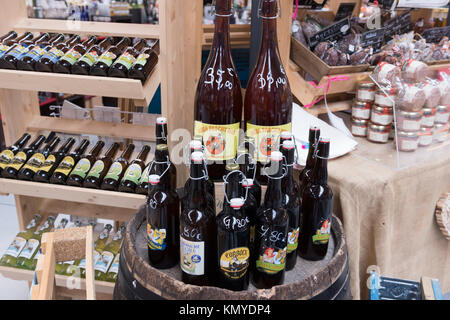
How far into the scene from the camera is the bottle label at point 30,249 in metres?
2.09

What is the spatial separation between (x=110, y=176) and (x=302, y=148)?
858mm

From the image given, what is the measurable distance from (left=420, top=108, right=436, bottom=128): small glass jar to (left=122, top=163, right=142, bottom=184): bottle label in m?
1.25

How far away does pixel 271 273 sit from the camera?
1013 mm

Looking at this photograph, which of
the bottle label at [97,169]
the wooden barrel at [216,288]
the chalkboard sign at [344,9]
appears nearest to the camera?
the wooden barrel at [216,288]

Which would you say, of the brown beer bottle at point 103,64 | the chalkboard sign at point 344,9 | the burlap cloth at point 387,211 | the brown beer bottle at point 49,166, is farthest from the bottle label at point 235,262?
the chalkboard sign at point 344,9

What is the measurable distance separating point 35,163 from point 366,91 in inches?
60.7

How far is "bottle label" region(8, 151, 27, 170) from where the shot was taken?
74.1 inches

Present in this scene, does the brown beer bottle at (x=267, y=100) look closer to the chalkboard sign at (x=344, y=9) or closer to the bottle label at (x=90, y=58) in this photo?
the bottle label at (x=90, y=58)

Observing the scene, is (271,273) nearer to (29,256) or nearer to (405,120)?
(405,120)

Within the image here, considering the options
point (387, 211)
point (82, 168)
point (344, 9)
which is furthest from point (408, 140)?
point (82, 168)

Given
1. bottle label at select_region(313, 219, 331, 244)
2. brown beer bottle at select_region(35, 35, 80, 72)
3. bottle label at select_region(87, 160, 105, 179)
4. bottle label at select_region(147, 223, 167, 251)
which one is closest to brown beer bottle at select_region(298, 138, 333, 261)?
bottle label at select_region(313, 219, 331, 244)

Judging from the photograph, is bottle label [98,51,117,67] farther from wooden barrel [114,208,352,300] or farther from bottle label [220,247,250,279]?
bottle label [220,247,250,279]

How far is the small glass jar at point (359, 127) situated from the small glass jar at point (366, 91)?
0.10m

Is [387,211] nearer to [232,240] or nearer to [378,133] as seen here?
[378,133]
